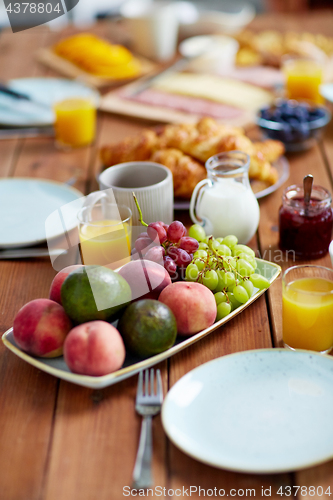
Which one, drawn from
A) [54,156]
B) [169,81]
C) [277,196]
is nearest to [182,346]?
[277,196]

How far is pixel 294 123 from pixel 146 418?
3.57ft

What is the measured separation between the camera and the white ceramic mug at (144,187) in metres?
1.03

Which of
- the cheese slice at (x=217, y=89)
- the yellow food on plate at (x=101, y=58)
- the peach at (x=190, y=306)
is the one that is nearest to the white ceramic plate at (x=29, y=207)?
the peach at (x=190, y=306)

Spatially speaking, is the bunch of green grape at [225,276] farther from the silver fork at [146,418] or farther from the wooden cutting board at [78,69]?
the wooden cutting board at [78,69]

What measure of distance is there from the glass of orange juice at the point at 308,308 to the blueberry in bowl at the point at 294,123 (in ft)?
2.54

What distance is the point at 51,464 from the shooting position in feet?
2.06

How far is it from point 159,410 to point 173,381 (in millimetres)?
62

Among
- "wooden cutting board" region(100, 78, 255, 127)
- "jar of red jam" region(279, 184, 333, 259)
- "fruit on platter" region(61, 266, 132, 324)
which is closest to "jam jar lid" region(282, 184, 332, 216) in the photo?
"jar of red jam" region(279, 184, 333, 259)

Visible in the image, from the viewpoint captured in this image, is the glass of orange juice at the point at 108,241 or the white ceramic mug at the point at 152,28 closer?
the glass of orange juice at the point at 108,241

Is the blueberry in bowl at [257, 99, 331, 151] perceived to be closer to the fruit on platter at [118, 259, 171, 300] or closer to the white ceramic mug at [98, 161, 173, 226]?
the white ceramic mug at [98, 161, 173, 226]

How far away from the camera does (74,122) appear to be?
1.58 m

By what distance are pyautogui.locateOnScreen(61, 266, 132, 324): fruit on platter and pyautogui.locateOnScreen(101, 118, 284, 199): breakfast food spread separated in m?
0.51

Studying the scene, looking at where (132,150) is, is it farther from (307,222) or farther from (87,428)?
(87,428)

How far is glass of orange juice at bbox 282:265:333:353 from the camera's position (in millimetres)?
756
